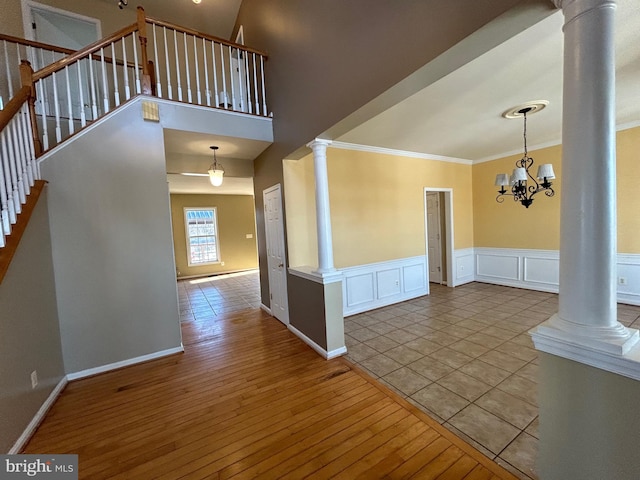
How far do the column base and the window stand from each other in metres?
8.56

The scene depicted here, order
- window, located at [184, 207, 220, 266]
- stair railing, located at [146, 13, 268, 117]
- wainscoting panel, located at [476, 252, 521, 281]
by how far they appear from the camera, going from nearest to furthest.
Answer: stair railing, located at [146, 13, 268, 117] → wainscoting panel, located at [476, 252, 521, 281] → window, located at [184, 207, 220, 266]

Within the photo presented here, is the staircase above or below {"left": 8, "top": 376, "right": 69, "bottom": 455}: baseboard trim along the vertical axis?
above

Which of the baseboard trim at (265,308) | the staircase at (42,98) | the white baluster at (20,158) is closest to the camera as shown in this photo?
the staircase at (42,98)

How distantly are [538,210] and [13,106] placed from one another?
23.8 ft

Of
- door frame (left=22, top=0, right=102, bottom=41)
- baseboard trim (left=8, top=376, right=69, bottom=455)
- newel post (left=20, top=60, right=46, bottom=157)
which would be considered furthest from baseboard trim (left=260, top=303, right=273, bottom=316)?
door frame (left=22, top=0, right=102, bottom=41)

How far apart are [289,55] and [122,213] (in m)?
2.63

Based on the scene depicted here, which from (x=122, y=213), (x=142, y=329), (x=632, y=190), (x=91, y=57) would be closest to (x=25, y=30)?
(x=91, y=57)

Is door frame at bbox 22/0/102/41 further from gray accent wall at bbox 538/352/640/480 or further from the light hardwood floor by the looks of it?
gray accent wall at bbox 538/352/640/480

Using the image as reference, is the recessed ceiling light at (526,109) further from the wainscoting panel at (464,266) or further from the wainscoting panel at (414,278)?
the wainscoting panel at (464,266)

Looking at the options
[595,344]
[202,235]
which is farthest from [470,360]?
[202,235]

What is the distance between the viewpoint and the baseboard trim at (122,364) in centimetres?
262

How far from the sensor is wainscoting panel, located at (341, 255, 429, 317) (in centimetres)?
409

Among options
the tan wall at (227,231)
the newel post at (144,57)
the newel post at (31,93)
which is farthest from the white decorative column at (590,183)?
the tan wall at (227,231)

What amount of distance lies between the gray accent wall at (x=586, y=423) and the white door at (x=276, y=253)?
2859 mm
